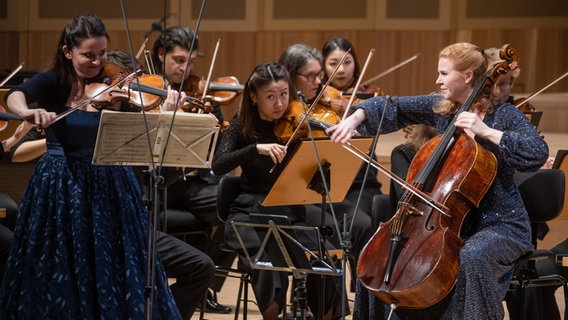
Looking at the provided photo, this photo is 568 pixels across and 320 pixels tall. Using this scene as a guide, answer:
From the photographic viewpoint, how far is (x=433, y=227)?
267cm

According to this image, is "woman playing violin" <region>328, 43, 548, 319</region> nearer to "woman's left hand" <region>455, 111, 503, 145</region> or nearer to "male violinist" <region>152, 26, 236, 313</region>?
"woman's left hand" <region>455, 111, 503, 145</region>

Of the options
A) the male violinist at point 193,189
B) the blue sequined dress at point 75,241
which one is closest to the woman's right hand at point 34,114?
the blue sequined dress at point 75,241

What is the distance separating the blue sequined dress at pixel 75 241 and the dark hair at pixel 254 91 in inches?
30.6

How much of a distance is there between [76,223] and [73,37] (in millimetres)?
571

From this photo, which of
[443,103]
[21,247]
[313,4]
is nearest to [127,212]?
[21,247]

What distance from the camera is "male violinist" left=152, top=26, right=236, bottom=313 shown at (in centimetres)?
410

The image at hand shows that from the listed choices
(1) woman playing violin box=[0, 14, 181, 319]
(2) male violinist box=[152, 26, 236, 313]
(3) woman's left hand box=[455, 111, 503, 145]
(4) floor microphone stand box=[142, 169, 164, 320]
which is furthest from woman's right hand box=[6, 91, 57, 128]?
(2) male violinist box=[152, 26, 236, 313]

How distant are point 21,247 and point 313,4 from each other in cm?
511

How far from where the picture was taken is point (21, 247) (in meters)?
2.83

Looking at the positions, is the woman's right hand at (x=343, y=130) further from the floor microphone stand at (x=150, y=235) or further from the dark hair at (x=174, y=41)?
the dark hair at (x=174, y=41)

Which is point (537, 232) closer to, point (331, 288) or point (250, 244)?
point (331, 288)

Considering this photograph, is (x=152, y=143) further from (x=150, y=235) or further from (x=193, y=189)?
(x=193, y=189)

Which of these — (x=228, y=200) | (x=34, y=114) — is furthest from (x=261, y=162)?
(x=34, y=114)

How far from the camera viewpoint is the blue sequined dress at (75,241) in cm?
279
